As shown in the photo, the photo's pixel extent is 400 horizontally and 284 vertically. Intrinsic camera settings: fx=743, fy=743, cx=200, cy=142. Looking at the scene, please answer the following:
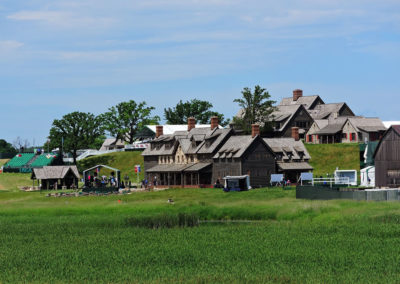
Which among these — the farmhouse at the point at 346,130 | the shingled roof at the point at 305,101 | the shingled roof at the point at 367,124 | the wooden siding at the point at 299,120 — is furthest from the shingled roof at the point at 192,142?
the shingled roof at the point at 305,101

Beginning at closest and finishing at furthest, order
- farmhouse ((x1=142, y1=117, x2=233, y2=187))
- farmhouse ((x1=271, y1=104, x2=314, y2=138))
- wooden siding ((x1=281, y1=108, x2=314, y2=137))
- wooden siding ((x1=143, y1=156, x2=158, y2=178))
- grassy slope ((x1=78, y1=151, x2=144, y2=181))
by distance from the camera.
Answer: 1. farmhouse ((x1=142, y1=117, x2=233, y2=187))
2. wooden siding ((x1=143, y1=156, x2=158, y2=178))
3. grassy slope ((x1=78, y1=151, x2=144, y2=181))
4. farmhouse ((x1=271, y1=104, x2=314, y2=138))
5. wooden siding ((x1=281, y1=108, x2=314, y2=137))

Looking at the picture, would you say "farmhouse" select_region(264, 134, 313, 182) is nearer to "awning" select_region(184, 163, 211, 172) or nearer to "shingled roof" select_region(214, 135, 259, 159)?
"shingled roof" select_region(214, 135, 259, 159)

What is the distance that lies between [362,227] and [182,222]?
13601mm

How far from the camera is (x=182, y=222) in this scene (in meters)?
55.0

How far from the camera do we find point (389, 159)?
262 ft

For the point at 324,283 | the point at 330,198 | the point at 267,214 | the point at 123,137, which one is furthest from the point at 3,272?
the point at 123,137

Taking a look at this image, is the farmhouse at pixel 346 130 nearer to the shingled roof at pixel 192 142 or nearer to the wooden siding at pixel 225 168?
the shingled roof at pixel 192 142

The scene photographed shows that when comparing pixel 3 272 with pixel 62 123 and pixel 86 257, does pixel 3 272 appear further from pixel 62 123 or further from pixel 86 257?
pixel 62 123

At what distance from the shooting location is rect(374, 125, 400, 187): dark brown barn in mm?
79438

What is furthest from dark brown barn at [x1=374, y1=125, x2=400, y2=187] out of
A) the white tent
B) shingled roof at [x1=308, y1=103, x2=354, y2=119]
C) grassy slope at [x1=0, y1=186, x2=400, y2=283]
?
shingled roof at [x1=308, y1=103, x2=354, y2=119]

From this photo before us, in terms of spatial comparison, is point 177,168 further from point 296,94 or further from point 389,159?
point 296,94

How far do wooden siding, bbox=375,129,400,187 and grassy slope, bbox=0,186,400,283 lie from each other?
1566 centimetres

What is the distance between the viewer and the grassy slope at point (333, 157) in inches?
4405

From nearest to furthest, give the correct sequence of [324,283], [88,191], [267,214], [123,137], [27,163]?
[324,283] → [267,214] → [88,191] → [27,163] → [123,137]
